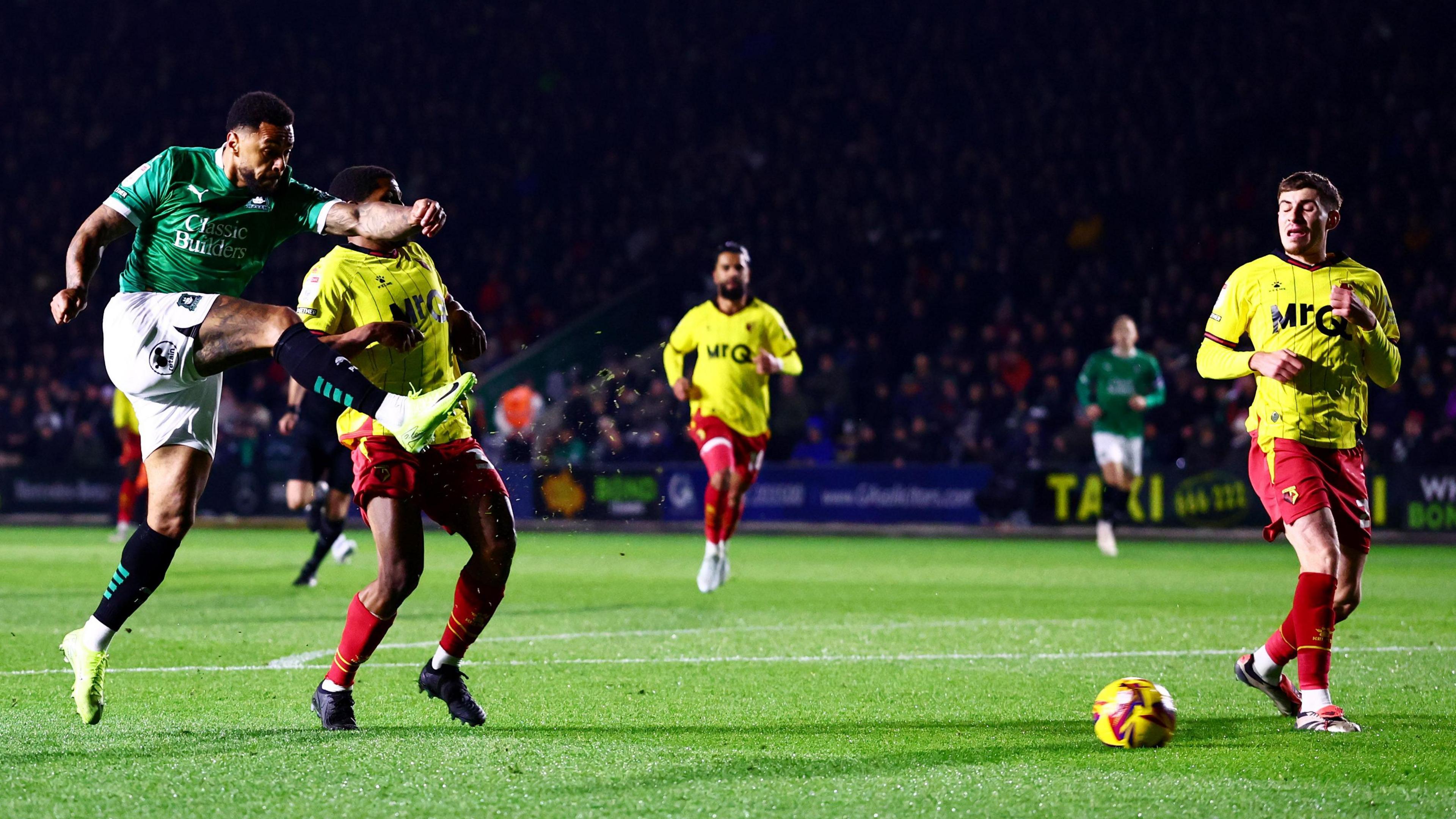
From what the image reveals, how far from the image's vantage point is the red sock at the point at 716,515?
11945 mm

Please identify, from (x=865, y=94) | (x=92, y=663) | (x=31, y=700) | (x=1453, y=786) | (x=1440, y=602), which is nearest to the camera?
(x=1453, y=786)

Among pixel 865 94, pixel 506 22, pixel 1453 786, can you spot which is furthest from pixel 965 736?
pixel 506 22

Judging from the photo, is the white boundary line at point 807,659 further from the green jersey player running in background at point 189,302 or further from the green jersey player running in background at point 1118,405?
the green jersey player running in background at point 1118,405

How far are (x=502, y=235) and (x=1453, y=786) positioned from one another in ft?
89.3

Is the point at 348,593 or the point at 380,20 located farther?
the point at 380,20

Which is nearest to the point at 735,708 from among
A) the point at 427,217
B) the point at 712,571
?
the point at 427,217

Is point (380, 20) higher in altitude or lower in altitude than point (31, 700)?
higher

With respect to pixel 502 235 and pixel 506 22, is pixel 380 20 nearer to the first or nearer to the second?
pixel 506 22

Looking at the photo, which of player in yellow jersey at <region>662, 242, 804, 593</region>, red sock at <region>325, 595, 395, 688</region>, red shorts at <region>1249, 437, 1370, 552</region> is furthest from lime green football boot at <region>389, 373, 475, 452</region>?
player in yellow jersey at <region>662, 242, 804, 593</region>

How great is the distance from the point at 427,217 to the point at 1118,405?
44.8 feet

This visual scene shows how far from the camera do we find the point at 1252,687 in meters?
6.88

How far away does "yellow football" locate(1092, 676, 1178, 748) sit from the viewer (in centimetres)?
527

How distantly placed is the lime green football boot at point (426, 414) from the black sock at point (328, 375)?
12 centimetres

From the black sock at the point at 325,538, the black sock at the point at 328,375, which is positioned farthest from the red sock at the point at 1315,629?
the black sock at the point at 325,538
